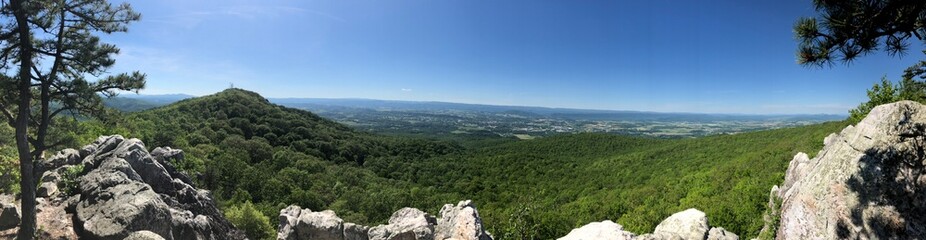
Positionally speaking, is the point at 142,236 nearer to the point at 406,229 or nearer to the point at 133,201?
the point at 133,201

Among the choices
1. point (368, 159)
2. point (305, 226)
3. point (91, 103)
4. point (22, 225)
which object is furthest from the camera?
point (368, 159)

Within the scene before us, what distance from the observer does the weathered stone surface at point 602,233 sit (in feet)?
49.2

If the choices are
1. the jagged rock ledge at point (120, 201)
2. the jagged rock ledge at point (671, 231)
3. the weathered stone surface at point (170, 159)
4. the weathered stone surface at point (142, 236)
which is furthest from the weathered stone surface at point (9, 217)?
the jagged rock ledge at point (671, 231)

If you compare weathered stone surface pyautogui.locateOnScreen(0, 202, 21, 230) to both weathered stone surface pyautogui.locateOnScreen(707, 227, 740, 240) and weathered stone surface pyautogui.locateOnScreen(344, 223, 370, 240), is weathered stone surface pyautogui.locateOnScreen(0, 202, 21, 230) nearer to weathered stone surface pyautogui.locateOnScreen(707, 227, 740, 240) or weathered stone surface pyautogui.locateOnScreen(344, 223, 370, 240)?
weathered stone surface pyautogui.locateOnScreen(344, 223, 370, 240)

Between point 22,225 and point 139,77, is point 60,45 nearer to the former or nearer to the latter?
point 139,77

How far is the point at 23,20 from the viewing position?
445 inches

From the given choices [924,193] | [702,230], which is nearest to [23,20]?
[702,230]

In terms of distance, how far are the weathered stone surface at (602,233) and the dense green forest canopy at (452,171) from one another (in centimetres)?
852

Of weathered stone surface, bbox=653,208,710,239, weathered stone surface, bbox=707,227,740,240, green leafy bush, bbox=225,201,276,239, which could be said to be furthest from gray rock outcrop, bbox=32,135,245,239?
weathered stone surface, bbox=707,227,740,240

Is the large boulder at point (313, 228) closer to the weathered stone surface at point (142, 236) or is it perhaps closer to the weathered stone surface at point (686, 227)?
the weathered stone surface at point (142, 236)

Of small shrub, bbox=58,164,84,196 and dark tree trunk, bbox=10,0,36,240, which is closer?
dark tree trunk, bbox=10,0,36,240

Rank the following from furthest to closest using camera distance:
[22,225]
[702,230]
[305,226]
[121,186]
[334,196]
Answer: [334,196]
[305,226]
[702,230]
[121,186]
[22,225]

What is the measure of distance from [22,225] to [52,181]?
219 inches

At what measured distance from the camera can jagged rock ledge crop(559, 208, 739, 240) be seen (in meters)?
15.2
